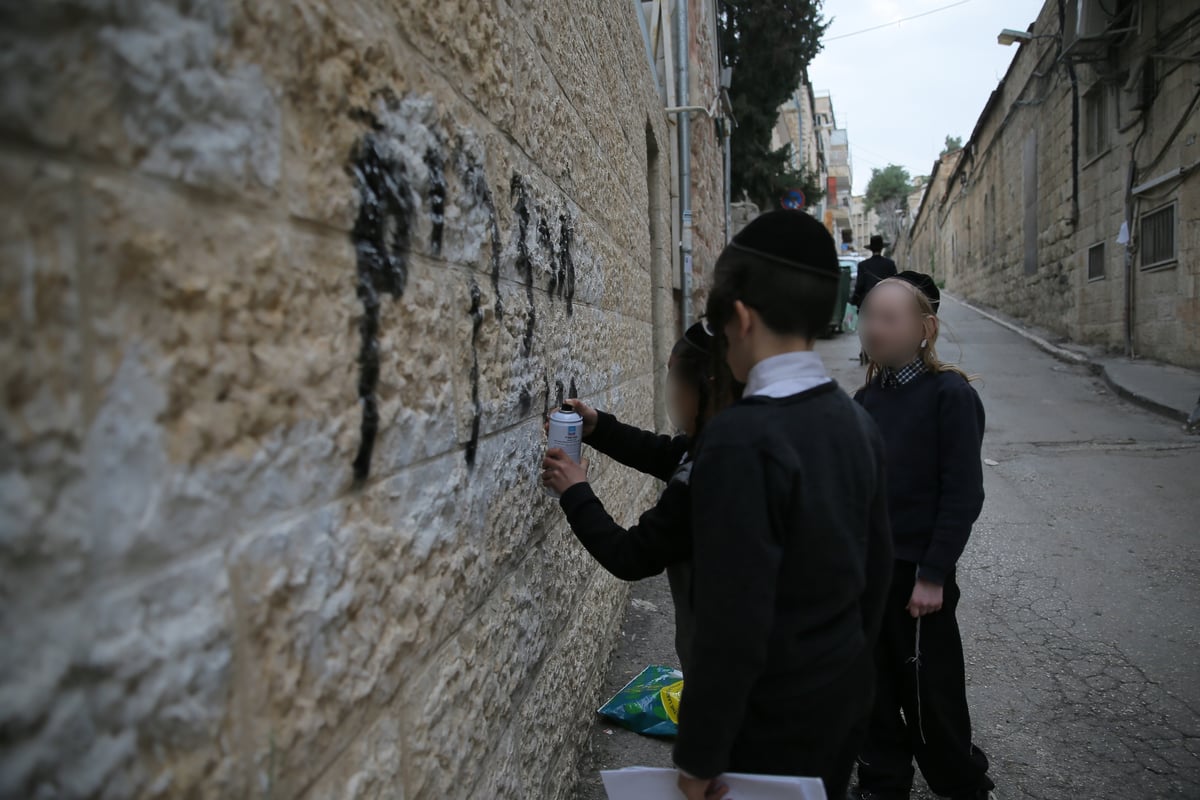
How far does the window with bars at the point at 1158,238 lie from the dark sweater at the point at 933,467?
420 inches

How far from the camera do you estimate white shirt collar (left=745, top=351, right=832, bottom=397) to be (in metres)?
1.42

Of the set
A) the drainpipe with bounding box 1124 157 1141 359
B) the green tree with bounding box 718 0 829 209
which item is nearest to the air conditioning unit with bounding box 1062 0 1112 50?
the drainpipe with bounding box 1124 157 1141 359

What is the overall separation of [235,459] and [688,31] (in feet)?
28.0

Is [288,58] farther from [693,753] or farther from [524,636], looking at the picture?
[524,636]

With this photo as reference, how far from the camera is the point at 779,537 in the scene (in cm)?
132

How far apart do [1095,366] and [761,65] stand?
→ 1007 centimetres

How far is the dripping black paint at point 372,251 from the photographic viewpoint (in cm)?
111

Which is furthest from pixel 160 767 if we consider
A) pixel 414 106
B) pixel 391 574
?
pixel 414 106

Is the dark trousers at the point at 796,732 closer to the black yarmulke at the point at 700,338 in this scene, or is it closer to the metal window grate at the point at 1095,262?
the black yarmulke at the point at 700,338

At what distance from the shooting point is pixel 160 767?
73 cm

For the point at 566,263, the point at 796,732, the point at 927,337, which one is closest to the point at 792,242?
the point at 796,732

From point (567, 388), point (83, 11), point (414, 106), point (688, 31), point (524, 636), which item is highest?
point (688, 31)

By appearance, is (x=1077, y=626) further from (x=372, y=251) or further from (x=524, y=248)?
(x=372, y=251)

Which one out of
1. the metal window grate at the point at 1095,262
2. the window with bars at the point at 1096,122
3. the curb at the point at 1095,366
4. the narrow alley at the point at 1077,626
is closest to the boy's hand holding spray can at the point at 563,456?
the narrow alley at the point at 1077,626
